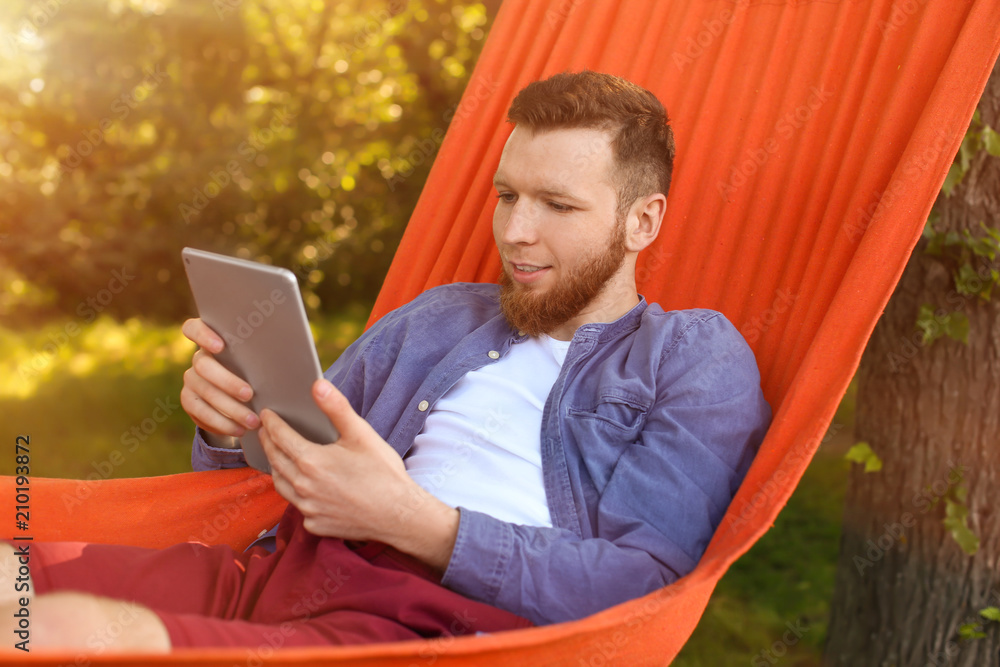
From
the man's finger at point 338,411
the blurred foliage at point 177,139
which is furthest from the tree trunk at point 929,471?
the blurred foliage at point 177,139

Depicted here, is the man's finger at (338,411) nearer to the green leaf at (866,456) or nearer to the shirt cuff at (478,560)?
the shirt cuff at (478,560)

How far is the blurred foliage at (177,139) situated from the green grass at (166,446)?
10.3 inches

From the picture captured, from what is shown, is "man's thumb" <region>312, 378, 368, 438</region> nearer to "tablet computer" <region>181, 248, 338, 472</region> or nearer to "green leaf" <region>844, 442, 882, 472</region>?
"tablet computer" <region>181, 248, 338, 472</region>

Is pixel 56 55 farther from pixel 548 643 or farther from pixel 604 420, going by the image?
pixel 548 643

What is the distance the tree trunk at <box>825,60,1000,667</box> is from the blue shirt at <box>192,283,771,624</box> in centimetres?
84

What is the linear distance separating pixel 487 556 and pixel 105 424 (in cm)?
353

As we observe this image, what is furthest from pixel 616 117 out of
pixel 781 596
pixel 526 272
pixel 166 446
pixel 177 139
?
pixel 177 139

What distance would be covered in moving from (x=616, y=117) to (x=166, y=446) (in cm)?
307

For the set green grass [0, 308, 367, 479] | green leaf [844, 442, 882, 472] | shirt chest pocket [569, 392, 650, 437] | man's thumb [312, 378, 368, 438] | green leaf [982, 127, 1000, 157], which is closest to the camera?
man's thumb [312, 378, 368, 438]

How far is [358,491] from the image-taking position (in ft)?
3.77

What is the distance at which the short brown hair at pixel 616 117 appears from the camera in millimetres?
1550

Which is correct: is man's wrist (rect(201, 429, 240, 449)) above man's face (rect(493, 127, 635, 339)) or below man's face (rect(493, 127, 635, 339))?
below

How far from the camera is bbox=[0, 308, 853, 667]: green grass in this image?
102 inches

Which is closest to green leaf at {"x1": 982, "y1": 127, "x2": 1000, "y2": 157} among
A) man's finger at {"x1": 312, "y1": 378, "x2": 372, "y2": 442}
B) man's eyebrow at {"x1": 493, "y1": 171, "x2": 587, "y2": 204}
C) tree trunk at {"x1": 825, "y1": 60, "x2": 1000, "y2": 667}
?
tree trunk at {"x1": 825, "y1": 60, "x2": 1000, "y2": 667}
